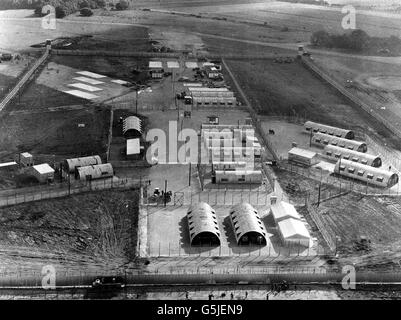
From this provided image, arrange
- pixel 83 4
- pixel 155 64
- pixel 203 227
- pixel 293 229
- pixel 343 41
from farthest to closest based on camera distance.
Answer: pixel 83 4 < pixel 343 41 < pixel 155 64 < pixel 293 229 < pixel 203 227

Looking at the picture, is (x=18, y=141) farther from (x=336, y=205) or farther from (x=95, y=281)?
(x=336, y=205)

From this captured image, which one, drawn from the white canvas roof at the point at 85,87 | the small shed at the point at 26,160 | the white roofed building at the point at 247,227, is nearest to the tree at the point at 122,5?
the white canvas roof at the point at 85,87

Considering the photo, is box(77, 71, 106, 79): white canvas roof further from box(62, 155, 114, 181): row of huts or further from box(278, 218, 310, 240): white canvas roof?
box(278, 218, 310, 240): white canvas roof

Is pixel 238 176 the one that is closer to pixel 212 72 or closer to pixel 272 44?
pixel 212 72

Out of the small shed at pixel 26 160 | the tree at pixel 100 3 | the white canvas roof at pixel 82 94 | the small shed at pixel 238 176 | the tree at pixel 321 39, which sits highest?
the tree at pixel 100 3

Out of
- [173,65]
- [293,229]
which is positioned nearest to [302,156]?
[293,229]

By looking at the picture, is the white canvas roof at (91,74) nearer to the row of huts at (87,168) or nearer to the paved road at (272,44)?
the row of huts at (87,168)
